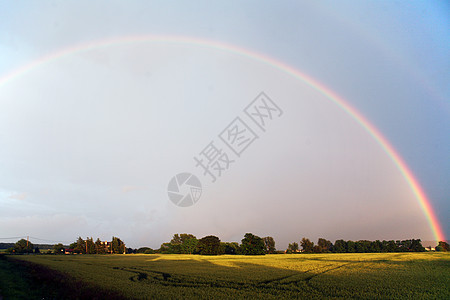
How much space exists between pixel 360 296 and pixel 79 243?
480 ft

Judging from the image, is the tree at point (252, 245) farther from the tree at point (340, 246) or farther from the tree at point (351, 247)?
the tree at point (351, 247)

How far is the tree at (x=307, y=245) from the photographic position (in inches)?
6117

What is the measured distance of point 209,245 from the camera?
10912 cm

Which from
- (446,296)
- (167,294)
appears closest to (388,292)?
(446,296)

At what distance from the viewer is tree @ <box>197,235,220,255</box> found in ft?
357

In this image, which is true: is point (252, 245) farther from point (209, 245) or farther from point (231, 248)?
point (231, 248)

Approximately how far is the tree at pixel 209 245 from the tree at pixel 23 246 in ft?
292

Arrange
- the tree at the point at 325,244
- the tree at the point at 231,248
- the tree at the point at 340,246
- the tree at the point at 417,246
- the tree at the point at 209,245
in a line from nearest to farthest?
the tree at the point at 209,245 → the tree at the point at 231,248 → the tree at the point at 417,246 → the tree at the point at 340,246 → the tree at the point at 325,244

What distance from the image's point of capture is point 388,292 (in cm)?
2330

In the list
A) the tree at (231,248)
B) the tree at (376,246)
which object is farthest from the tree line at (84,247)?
the tree at (376,246)

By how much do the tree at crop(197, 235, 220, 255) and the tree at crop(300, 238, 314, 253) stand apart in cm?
6872

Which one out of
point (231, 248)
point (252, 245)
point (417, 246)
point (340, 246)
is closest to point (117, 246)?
point (231, 248)

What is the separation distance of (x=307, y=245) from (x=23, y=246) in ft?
482

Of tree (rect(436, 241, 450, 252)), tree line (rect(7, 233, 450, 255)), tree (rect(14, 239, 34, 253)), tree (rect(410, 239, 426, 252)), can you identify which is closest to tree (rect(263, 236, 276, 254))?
tree line (rect(7, 233, 450, 255))
